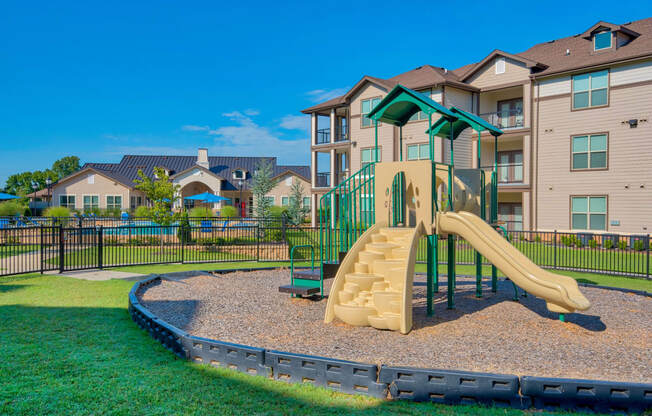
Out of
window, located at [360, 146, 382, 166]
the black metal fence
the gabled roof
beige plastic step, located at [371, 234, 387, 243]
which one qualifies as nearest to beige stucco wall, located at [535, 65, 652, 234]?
the gabled roof

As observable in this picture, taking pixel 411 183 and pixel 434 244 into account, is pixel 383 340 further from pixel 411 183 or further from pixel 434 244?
pixel 411 183

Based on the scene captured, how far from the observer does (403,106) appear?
9.68 m

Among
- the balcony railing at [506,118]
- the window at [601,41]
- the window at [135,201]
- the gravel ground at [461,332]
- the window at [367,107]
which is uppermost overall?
the window at [601,41]

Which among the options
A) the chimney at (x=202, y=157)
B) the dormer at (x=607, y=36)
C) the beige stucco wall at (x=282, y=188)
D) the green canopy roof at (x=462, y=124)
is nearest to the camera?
the green canopy roof at (x=462, y=124)

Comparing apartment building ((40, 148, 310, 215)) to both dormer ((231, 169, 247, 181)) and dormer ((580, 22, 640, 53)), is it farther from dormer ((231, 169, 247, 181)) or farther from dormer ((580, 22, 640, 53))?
dormer ((580, 22, 640, 53))

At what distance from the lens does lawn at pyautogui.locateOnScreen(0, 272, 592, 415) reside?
4.47 m

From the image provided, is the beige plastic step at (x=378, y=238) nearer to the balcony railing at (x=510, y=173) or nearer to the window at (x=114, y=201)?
the balcony railing at (x=510, y=173)

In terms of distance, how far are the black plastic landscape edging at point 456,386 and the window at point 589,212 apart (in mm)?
22916

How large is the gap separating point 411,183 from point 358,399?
16.2 feet

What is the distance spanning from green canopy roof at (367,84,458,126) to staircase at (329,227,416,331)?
7.80ft

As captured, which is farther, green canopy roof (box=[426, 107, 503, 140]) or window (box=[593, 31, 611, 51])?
window (box=[593, 31, 611, 51])

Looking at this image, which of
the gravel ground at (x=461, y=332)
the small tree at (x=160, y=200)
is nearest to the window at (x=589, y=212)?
the gravel ground at (x=461, y=332)

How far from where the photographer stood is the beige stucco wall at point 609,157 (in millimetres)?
23016

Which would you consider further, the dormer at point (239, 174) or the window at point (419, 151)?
the dormer at point (239, 174)
